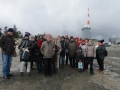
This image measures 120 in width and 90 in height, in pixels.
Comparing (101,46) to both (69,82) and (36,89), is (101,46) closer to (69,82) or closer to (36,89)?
(69,82)

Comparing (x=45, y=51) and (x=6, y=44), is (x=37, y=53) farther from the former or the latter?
(x=6, y=44)

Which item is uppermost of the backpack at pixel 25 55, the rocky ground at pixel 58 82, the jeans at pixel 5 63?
the backpack at pixel 25 55

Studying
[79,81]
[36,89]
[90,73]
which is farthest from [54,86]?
[90,73]

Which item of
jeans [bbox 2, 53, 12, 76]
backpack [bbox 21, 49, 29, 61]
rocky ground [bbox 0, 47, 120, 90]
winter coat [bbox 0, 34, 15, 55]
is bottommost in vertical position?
rocky ground [bbox 0, 47, 120, 90]

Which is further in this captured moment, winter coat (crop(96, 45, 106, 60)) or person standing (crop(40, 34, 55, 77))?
winter coat (crop(96, 45, 106, 60))

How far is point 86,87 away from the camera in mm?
6379

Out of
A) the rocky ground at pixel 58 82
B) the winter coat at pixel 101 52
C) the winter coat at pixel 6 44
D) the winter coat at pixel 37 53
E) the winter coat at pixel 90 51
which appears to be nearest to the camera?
the rocky ground at pixel 58 82

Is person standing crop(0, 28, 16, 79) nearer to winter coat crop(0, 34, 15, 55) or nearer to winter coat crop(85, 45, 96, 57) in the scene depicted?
winter coat crop(0, 34, 15, 55)

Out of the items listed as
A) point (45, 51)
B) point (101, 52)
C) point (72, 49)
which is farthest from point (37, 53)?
point (101, 52)

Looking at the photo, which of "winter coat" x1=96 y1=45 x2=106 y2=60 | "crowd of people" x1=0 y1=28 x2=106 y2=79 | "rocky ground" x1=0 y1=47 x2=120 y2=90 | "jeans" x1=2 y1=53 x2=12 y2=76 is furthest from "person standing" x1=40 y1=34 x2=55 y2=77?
"winter coat" x1=96 y1=45 x2=106 y2=60

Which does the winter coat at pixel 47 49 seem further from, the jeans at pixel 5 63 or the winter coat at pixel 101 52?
the winter coat at pixel 101 52

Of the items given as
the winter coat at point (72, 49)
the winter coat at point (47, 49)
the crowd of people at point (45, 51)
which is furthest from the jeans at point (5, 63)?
the winter coat at point (72, 49)

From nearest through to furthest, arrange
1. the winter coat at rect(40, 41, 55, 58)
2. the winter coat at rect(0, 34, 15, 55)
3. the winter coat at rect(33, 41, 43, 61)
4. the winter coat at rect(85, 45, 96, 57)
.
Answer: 1. the winter coat at rect(0, 34, 15, 55)
2. the winter coat at rect(40, 41, 55, 58)
3. the winter coat at rect(33, 41, 43, 61)
4. the winter coat at rect(85, 45, 96, 57)

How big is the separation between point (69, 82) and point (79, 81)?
Answer: 1.69 ft
